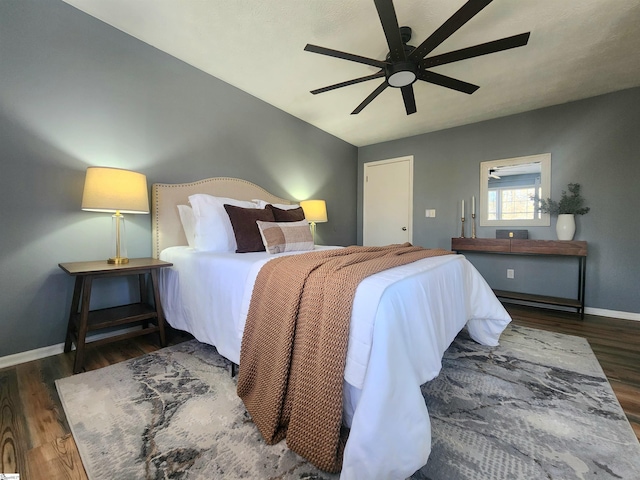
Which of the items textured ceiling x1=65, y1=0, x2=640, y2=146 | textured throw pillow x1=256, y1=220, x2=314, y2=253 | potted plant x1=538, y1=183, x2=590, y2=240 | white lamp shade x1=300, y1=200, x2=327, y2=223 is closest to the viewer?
textured ceiling x1=65, y1=0, x2=640, y2=146

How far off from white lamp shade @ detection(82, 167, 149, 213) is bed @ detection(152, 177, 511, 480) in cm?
51

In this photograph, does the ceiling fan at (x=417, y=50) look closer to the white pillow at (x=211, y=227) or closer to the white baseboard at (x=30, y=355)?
the white pillow at (x=211, y=227)

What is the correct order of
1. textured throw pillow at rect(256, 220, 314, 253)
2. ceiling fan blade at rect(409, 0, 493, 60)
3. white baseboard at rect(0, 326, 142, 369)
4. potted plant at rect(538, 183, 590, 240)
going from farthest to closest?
1. potted plant at rect(538, 183, 590, 240)
2. textured throw pillow at rect(256, 220, 314, 253)
3. white baseboard at rect(0, 326, 142, 369)
4. ceiling fan blade at rect(409, 0, 493, 60)

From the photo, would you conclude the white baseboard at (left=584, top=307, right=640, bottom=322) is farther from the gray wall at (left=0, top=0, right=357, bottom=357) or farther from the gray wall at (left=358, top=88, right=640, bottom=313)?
the gray wall at (left=0, top=0, right=357, bottom=357)

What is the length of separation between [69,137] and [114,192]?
572 millimetres

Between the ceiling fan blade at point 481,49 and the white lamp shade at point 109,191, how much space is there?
222cm

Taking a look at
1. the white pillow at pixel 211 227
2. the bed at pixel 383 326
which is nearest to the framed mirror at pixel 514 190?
the bed at pixel 383 326

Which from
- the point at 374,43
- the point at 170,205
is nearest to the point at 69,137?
the point at 170,205

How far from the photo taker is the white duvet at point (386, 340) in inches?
33.5

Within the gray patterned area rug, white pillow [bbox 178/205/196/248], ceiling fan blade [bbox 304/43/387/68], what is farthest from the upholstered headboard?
ceiling fan blade [bbox 304/43/387/68]

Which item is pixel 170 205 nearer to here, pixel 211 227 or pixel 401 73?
pixel 211 227

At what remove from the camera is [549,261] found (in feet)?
10.7

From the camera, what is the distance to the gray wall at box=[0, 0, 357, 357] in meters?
1.70

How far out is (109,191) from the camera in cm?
179
